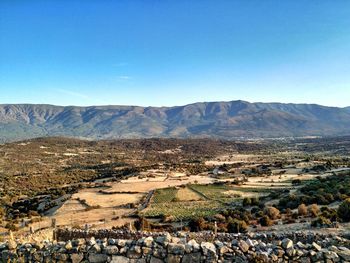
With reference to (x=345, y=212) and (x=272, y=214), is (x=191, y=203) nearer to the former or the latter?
(x=272, y=214)

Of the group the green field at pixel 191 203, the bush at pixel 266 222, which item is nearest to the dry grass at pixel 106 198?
the green field at pixel 191 203

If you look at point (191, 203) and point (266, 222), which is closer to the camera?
point (266, 222)

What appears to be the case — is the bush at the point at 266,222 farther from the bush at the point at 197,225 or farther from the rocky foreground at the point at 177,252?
the rocky foreground at the point at 177,252

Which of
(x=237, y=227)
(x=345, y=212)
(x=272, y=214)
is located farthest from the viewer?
(x=272, y=214)

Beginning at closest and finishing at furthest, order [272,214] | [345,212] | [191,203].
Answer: [345,212] < [272,214] < [191,203]

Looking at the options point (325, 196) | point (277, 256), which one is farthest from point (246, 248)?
point (325, 196)

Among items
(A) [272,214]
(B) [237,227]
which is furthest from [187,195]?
(B) [237,227]

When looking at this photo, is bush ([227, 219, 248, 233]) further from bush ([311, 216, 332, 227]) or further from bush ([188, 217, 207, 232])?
bush ([311, 216, 332, 227])

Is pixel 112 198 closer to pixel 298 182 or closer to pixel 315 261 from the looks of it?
pixel 298 182

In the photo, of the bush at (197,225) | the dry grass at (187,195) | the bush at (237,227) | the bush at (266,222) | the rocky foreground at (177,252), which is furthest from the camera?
the dry grass at (187,195)

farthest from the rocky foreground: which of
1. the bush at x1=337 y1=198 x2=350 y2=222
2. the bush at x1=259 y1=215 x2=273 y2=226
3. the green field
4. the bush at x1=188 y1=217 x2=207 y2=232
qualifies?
the green field

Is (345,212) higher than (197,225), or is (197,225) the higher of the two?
(345,212)
